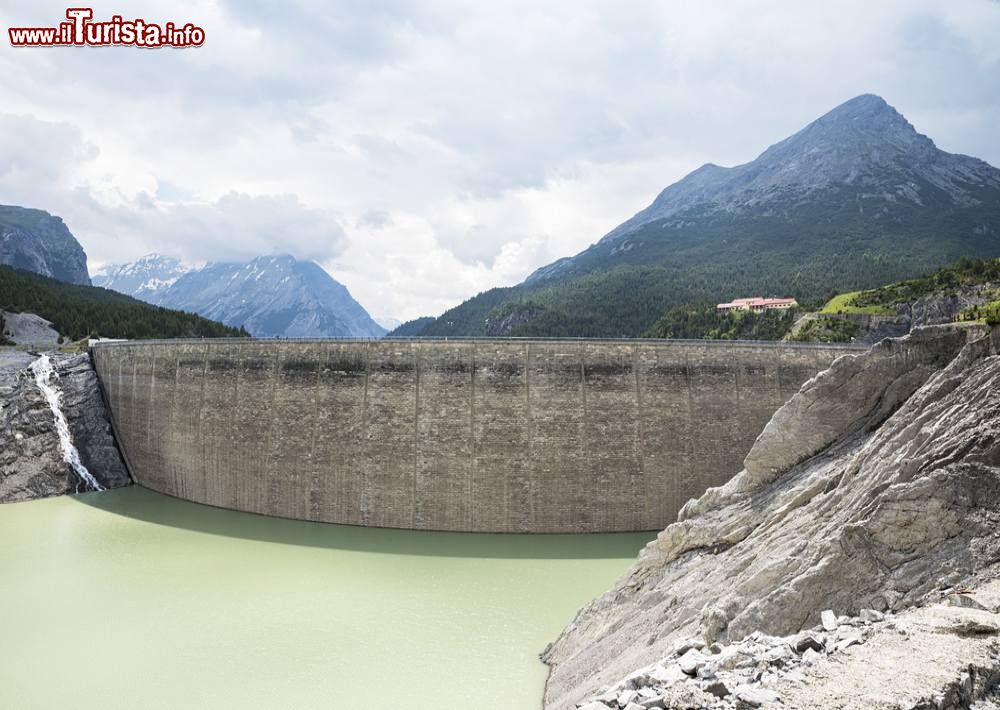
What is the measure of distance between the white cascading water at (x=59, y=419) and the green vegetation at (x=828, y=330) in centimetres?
4921

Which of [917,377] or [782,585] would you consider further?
[917,377]

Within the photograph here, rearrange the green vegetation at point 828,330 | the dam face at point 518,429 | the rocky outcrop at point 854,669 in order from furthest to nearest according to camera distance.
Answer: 1. the green vegetation at point 828,330
2. the dam face at point 518,429
3. the rocky outcrop at point 854,669

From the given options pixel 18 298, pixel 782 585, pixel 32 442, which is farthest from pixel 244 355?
pixel 18 298

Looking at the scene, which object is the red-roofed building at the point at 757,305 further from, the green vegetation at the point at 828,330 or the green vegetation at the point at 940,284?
the green vegetation at the point at 828,330

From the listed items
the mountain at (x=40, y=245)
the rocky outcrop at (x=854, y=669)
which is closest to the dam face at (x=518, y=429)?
the rocky outcrop at (x=854, y=669)

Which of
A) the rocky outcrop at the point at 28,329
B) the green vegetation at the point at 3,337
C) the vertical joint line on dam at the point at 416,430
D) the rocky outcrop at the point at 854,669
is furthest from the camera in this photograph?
the rocky outcrop at the point at 28,329

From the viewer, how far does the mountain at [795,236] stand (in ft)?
333

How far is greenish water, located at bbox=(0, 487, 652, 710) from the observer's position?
43.3 feet

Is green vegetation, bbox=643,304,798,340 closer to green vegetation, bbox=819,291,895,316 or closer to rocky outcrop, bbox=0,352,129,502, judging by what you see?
green vegetation, bbox=819,291,895,316

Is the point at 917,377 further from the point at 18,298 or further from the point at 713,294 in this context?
the point at 713,294

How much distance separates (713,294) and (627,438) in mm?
84775

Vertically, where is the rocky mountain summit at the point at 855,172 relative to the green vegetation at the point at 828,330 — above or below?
above

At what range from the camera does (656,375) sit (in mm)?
24781

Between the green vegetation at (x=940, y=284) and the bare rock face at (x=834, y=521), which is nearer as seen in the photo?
the bare rock face at (x=834, y=521)
